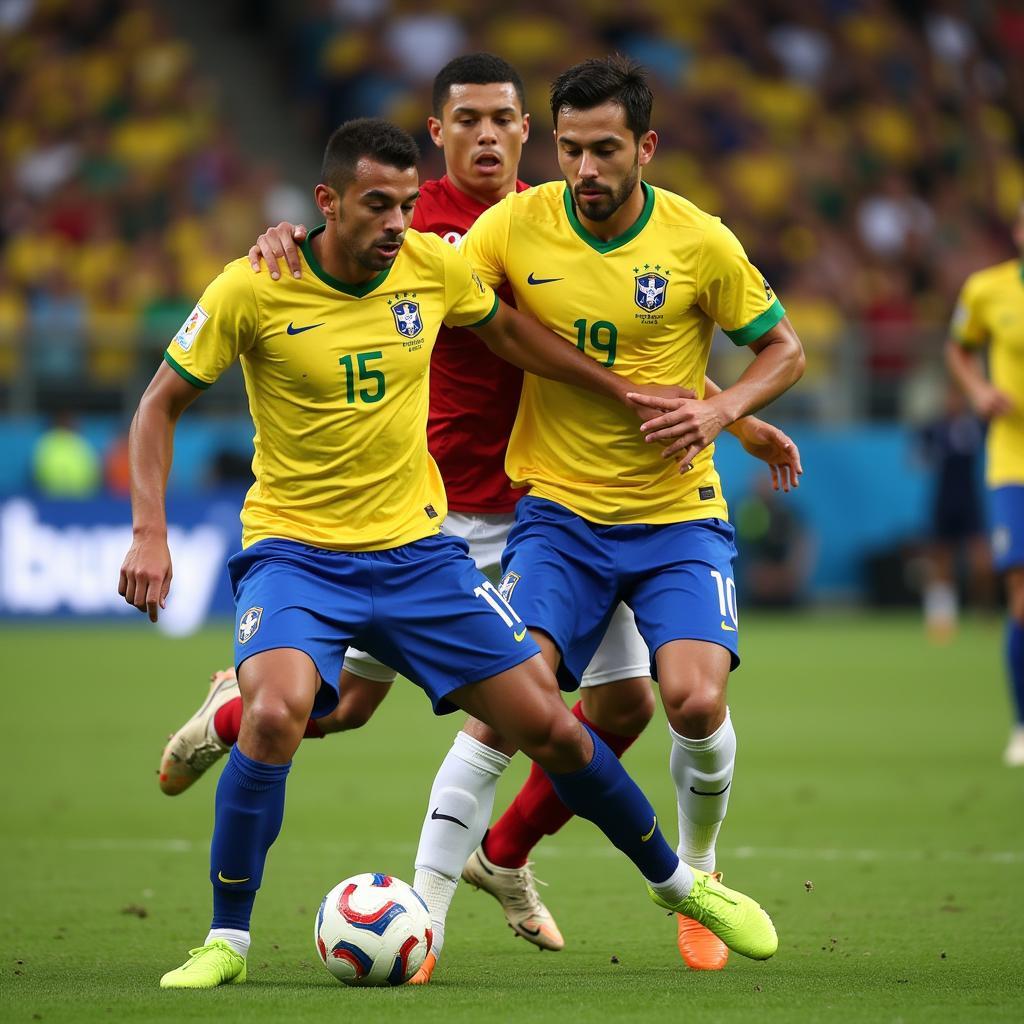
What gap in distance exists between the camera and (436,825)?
5.52 meters

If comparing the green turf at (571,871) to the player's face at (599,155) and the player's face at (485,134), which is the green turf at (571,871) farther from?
the player's face at (485,134)

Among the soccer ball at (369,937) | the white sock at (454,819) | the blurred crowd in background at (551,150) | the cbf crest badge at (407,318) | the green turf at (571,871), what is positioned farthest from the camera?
the blurred crowd in background at (551,150)

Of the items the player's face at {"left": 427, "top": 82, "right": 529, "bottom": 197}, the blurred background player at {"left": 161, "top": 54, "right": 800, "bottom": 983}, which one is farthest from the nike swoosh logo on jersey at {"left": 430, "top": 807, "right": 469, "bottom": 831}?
the player's face at {"left": 427, "top": 82, "right": 529, "bottom": 197}

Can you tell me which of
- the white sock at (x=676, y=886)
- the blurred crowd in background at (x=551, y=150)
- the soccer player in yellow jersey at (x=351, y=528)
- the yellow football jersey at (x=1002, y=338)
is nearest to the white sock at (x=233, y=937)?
the soccer player in yellow jersey at (x=351, y=528)

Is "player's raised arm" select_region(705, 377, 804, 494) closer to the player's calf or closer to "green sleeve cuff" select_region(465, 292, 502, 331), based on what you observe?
"green sleeve cuff" select_region(465, 292, 502, 331)

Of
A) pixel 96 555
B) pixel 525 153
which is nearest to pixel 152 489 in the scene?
pixel 96 555

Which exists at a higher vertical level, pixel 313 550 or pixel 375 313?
pixel 375 313

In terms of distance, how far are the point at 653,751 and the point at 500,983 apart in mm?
5767

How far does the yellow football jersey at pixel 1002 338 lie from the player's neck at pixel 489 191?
4.19 meters

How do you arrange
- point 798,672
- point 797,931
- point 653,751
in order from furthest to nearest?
point 798,672 → point 653,751 → point 797,931

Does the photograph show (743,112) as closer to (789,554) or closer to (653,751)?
(789,554)

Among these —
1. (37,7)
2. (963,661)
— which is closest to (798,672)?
(963,661)

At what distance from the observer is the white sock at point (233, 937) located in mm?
4953

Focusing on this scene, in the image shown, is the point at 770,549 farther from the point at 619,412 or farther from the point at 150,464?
the point at 150,464
